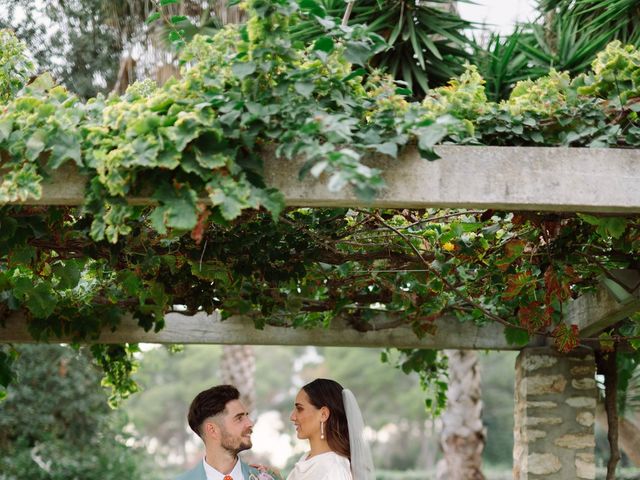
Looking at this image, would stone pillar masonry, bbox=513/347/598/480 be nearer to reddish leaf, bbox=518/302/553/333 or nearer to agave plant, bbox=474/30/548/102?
reddish leaf, bbox=518/302/553/333

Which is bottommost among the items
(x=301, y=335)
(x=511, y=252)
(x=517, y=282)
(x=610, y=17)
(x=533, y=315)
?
(x=301, y=335)

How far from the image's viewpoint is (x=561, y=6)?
6.39m

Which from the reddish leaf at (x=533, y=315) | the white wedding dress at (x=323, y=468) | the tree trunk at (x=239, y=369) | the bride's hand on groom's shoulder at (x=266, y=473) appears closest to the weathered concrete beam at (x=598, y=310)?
the reddish leaf at (x=533, y=315)

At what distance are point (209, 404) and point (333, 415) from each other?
22.1 inches

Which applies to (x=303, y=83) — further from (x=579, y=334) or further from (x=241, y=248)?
(x=579, y=334)

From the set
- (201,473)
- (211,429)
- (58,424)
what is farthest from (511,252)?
(58,424)

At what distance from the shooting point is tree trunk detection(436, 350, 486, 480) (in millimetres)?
7773

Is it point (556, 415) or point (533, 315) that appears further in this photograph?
point (556, 415)

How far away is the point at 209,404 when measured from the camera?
4.08 meters

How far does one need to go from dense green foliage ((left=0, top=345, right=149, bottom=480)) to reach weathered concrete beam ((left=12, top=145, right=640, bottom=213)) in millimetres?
7238

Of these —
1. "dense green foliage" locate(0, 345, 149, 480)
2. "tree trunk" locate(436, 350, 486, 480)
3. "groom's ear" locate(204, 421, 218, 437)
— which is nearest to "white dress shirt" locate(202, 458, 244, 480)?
"groom's ear" locate(204, 421, 218, 437)

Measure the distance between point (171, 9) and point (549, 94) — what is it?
4328mm

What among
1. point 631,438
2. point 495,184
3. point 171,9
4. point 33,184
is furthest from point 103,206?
point 631,438

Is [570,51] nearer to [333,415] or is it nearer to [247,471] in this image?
[333,415]
